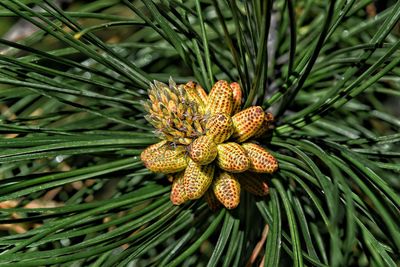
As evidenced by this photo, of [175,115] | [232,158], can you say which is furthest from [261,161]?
[175,115]

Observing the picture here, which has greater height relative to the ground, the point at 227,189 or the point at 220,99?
the point at 220,99

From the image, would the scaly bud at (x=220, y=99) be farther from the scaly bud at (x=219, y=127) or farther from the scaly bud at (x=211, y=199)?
the scaly bud at (x=211, y=199)

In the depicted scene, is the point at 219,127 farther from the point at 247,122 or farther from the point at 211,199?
the point at 211,199

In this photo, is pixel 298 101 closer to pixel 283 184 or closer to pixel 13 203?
pixel 283 184

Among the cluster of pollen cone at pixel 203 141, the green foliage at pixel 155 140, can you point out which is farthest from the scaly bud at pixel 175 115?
the green foliage at pixel 155 140

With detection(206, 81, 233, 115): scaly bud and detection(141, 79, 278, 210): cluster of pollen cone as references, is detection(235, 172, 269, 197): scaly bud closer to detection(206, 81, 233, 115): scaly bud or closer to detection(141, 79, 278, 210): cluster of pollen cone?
detection(141, 79, 278, 210): cluster of pollen cone

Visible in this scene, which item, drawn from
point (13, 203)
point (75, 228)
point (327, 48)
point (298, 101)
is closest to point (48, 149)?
point (75, 228)
